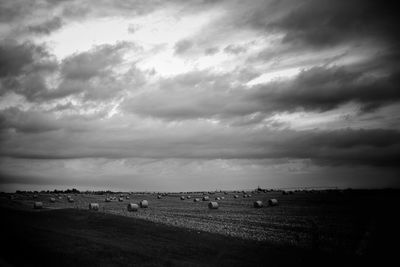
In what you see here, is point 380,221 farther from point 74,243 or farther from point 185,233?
point 74,243

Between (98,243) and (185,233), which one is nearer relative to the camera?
(98,243)

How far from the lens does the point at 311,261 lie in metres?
14.2

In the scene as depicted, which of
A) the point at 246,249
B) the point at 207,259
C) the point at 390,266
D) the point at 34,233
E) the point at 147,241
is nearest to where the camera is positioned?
the point at 390,266

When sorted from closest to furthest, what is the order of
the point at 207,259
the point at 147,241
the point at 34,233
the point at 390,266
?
the point at 390,266 → the point at 207,259 → the point at 147,241 → the point at 34,233

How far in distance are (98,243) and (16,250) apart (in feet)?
12.7

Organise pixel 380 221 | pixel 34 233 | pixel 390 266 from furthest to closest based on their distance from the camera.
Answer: pixel 380 221
pixel 34 233
pixel 390 266

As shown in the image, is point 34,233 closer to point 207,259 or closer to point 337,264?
point 207,259

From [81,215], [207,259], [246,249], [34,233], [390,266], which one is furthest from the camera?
[81,215]

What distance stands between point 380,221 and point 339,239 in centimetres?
1030

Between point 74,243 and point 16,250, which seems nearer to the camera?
point 16,250

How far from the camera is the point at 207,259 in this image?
14.4 meters

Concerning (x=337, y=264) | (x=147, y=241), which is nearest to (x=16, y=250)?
Result: (x=147, y=241)

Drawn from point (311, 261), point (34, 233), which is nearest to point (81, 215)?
point (34, 233)

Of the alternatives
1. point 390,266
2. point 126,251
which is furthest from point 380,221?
point 126,251
